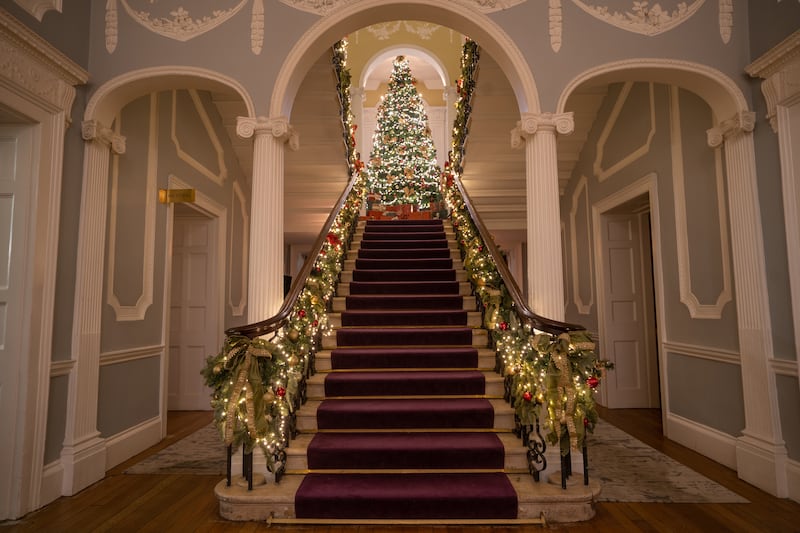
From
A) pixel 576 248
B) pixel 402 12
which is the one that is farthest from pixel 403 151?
pixel 402 12

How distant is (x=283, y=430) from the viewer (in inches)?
124

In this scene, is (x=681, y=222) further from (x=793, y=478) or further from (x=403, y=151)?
(x=403, y=151)

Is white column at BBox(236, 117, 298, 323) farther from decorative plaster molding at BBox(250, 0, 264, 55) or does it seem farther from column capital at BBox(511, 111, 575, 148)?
column capital at BBox(511, 111, 575, 148)

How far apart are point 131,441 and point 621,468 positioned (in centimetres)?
423

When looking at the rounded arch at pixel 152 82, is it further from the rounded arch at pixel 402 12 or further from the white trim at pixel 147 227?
the white trim at pixel 147 227

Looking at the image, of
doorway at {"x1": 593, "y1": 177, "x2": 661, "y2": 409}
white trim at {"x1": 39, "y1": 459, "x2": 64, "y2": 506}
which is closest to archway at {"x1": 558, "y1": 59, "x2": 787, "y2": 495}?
doorway at {"x1": 593, "y1": 177, "x2": 661, "y2": 409}

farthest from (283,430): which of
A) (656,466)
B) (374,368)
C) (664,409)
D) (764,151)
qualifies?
(764,151)

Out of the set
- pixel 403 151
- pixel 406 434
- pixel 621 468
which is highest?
pixel 403 151

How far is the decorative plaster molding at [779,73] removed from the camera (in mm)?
3066

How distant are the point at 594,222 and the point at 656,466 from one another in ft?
10.5

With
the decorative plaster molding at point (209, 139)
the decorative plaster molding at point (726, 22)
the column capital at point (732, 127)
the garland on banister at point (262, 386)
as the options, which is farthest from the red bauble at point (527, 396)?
the decorative plaster molding at point (209, 139)

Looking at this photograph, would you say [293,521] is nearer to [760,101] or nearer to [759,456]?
[759,456]

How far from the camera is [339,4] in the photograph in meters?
3.59

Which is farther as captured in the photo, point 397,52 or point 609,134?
point 397,52
